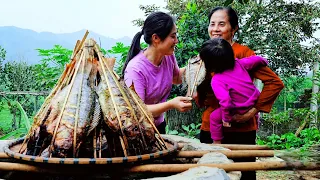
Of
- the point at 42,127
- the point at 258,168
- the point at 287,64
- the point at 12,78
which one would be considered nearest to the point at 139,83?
the point at 42,127

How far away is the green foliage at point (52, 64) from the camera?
16.7 feet

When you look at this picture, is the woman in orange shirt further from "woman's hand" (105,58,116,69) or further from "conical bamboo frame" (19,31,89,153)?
"conical bamboo frame" (19,31,89,153)

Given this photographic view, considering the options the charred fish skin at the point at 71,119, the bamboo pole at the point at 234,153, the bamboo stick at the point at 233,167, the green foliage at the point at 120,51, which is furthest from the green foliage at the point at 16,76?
the bamboo stick at the point at 233,167

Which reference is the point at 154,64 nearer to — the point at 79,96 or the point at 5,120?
the point at 79,96

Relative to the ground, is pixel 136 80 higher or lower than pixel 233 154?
higher

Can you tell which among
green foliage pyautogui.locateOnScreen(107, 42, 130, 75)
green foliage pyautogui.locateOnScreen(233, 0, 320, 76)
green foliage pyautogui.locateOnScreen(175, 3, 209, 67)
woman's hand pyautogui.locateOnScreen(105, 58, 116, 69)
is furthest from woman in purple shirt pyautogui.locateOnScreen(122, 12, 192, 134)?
green foliage pyautogui.locateOnScreen(233, 0, 320, 76)

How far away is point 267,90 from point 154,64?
0.79 metres

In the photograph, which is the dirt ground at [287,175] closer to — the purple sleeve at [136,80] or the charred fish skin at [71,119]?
the purple sleeve at [136,80]

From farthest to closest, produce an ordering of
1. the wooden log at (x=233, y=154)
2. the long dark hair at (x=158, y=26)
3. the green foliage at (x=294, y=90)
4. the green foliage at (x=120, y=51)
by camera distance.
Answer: the green foliage at (x=294, y=90), the green foliage at (x=120, y=51), the long dark hair at (x=158, y=26), the wooden log at (x=233, y=154)

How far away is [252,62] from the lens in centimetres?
272

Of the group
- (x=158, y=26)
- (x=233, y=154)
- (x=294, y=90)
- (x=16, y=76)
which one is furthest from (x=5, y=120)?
(x=294, y=90)

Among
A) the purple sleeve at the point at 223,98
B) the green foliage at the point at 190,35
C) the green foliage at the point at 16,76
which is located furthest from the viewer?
the green foliage at the point at 16,76

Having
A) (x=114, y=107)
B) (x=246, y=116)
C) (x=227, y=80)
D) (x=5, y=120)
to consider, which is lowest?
(x=5, y=120)

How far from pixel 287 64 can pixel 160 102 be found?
8007 millimetres
